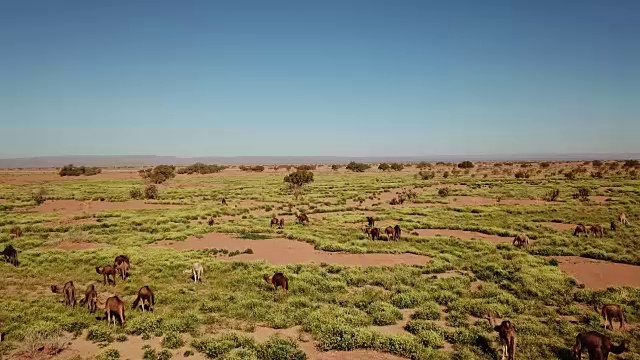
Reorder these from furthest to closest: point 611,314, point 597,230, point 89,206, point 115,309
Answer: point 89,206, point 597,230, point 115,309, point 611,314

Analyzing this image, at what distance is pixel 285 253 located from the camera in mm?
22797

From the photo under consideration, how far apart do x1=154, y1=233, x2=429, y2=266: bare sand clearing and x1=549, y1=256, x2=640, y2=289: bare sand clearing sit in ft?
21.5

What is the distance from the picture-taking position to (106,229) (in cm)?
3012

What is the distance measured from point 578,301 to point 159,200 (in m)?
44.8

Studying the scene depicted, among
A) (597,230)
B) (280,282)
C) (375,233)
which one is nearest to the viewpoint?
(280,282)

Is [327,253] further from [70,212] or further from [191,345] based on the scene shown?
[70,212]

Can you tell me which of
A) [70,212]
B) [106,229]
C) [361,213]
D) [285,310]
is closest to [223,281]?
[285,310]

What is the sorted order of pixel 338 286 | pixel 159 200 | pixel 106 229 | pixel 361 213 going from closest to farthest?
pixel 338 286
pixel 106 229
pixel 361 213
pixel 159 200

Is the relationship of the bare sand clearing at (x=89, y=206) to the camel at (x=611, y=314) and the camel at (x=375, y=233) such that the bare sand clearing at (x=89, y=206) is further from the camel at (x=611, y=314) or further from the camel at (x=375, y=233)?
the camel at (x=611, y=314)

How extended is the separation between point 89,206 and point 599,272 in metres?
45.2

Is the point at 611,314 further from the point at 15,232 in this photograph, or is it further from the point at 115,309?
the point at 15,232

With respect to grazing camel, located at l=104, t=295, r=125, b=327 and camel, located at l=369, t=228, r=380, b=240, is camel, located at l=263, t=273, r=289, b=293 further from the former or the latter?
camel, located at l=369, t=228, r=380, b=240

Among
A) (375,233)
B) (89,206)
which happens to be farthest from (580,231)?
(89,206)

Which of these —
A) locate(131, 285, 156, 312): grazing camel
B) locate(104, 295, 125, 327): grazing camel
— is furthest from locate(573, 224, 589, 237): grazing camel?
locate(104, 295, 125, 327): grazing camel
